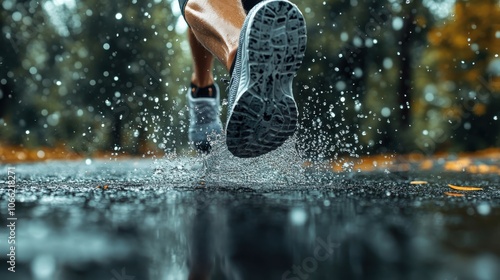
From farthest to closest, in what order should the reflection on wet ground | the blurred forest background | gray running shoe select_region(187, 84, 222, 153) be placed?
the blurred forest background → gray running shoe select_region(187, 84, 222, 153) → the reflection on wet ground

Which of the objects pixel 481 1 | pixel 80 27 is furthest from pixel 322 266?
pixel 80 27

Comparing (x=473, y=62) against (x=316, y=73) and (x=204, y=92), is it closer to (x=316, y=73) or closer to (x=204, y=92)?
(x=316, y=73)

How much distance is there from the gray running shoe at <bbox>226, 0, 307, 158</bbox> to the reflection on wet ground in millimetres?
222

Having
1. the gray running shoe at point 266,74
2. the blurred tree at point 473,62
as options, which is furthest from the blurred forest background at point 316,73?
the gray running shoe at point 266,74

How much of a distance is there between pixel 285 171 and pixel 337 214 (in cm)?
126

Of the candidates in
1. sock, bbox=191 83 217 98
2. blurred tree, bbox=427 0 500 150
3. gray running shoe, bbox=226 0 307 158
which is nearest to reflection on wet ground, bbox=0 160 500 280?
gray running shoe, bbox=226 0 307 158

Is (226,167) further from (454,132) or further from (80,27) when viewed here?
(80,27)

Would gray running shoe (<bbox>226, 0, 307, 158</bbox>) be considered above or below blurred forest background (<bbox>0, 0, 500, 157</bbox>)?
below

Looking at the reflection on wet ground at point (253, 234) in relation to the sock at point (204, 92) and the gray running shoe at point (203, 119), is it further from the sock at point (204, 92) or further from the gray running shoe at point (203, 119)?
the sock at point (204, 92)

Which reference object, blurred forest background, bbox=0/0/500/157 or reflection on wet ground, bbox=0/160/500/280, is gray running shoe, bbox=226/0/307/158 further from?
blurred forest background, bbox=0/0/500/157

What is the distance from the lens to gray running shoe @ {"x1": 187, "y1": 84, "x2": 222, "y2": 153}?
3395 mm

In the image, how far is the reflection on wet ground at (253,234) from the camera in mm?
1139

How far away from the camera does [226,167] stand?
3.08 metres

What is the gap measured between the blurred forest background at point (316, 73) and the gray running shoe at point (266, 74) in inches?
343
